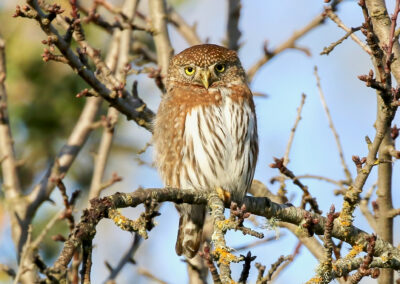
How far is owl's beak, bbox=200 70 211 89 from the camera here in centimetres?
567

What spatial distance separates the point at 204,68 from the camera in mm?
5848

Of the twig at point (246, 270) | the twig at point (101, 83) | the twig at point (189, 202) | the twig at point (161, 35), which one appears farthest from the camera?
the twig at point (161, 35)

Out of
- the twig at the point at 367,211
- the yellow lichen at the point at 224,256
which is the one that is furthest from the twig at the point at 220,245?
the twig at the point at 367,211

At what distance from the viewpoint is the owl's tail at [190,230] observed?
5.65 meters

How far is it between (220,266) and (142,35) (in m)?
5.66

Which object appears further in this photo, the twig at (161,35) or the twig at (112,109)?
the twig at (161,35)

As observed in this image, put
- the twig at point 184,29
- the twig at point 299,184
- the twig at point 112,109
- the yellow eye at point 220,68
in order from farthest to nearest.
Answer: the twig at point 184,29 < the yellow eye at point 220,68 < the twig at point 112,109 < the twig at point 299,184

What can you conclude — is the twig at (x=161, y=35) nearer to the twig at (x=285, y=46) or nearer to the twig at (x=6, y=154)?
the twig at (x=285, y=46)

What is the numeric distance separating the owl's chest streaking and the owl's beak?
0.17 m

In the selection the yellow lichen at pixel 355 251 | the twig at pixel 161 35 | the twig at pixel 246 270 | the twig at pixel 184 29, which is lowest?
the twig at pixel 246 270

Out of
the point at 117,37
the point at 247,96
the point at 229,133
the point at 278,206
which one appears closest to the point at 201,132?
the point at 229,133

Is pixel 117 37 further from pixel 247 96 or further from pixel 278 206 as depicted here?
pixel 278 206

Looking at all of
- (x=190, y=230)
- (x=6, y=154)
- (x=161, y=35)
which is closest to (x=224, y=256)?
(x=190, y=230)

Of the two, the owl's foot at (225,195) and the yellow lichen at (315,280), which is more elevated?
the owl's foot at (225,195)
